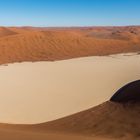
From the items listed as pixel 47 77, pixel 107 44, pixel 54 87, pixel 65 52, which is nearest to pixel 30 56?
pixel 65 52

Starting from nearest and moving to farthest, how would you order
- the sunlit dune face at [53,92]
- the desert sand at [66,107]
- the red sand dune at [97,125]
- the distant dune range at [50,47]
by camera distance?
the red sand dune at [97,125] < the desert sand at [66,107] < the sunlit dune face at [53,92] < the distant dune range at [50,47]

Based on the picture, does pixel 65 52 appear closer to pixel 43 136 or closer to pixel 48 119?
pixel 48 119

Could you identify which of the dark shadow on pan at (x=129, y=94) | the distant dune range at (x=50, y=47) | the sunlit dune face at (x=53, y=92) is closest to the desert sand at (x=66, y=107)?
the sunlit dune face at (x=53, y=92)

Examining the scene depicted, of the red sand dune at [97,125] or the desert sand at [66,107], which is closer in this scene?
the red sand dune at [97,125]

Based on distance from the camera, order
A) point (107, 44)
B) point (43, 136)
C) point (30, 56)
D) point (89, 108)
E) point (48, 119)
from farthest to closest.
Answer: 1. point (107, 44)
2. point (30, 56)
3. point (89, 108)
4. point (48, 119)
5. point (43, 136)

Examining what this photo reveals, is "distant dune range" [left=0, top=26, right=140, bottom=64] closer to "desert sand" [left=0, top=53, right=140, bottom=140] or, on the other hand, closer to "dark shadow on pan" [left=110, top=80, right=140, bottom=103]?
"desert sand" [left=0, top=53, right=140, bottom=140]

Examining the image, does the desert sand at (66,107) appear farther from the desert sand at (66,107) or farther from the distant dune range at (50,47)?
the distant dune range at (50,47)

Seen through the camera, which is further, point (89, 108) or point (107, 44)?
point (107, 44)

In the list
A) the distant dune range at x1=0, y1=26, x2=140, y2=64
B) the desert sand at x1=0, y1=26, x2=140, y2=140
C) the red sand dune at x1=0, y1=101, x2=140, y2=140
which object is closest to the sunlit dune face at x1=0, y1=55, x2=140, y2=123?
the desert sand at x1=0, y1=26, x2=140, y2=140
